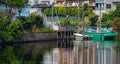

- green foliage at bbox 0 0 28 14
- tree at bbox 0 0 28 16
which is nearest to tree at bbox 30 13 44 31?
tree at bbox 0 0 28 16

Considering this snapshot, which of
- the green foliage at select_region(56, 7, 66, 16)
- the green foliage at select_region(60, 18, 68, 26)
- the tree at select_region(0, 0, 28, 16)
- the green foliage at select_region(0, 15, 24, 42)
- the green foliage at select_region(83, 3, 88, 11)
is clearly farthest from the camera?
the green foliage at select_region(83, 3, 88, 11)

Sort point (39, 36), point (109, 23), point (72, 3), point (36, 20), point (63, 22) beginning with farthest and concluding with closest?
1. point (72, 3)
2. point (109, 23)
3. point (63, 22)
4. point (36, 20)
5. point (39, 36)

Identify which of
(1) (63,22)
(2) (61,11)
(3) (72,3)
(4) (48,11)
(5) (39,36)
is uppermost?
(3) (72,3)

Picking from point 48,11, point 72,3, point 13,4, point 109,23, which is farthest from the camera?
point 72,3

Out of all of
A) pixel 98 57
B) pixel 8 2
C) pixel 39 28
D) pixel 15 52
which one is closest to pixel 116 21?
pixel 39 28

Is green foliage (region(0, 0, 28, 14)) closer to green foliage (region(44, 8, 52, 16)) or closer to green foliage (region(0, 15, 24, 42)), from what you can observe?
green foliage (region(0, 15, 24, 42))

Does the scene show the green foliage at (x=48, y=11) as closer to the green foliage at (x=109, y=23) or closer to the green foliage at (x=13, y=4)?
the green foliage at (x=109, y=23)

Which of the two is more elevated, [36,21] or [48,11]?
[36,21]

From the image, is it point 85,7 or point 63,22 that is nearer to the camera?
point 63,22

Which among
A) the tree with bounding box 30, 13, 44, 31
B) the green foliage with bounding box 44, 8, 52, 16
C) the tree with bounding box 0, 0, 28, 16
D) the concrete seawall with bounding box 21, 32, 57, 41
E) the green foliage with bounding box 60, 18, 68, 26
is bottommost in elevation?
the concrete seawall with bounding box 21, 32, 57, 41

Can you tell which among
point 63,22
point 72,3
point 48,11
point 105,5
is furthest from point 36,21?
point 72,3

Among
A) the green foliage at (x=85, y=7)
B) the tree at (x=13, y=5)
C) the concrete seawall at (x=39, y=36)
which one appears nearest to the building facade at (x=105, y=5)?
the green foliage at (x=85, y=7)

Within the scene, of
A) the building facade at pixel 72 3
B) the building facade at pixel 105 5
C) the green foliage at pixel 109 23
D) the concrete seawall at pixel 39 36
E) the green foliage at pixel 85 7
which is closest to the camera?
the concrete seawall at pixel 39 36

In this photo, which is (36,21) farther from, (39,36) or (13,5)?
(13,5)
